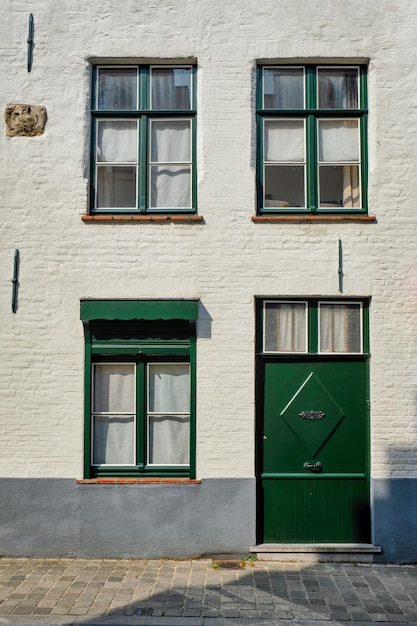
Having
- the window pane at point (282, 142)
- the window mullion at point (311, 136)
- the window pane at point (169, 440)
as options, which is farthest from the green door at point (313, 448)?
the window pane at point (282, 142)

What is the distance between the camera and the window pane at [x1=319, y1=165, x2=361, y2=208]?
8.51 metres

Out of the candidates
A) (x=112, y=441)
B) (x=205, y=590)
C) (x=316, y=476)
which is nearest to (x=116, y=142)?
(x=112, y=441)

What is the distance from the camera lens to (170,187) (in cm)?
854

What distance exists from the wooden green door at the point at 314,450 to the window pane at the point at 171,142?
2.85 m

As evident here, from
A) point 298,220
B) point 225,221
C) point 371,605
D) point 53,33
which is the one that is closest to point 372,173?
point 298,220

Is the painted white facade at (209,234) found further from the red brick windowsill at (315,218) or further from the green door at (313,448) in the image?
the green door at (313,448)

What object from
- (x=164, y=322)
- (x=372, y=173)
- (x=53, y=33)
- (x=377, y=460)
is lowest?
(x=377, y=460)

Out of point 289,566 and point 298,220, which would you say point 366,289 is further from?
point 289,566

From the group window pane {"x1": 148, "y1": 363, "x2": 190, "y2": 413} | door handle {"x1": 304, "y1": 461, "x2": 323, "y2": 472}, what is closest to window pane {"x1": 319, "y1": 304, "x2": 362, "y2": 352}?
door handle {"x1": 304, "y1": 461, "x2": 323, "y2": 472}

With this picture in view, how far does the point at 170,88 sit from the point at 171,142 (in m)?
0.70

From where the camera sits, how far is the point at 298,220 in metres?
8.24

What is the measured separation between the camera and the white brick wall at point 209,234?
8125 millimetres

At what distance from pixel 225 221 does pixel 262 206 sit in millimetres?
553

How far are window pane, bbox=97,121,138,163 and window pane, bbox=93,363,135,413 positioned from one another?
2658 mm
